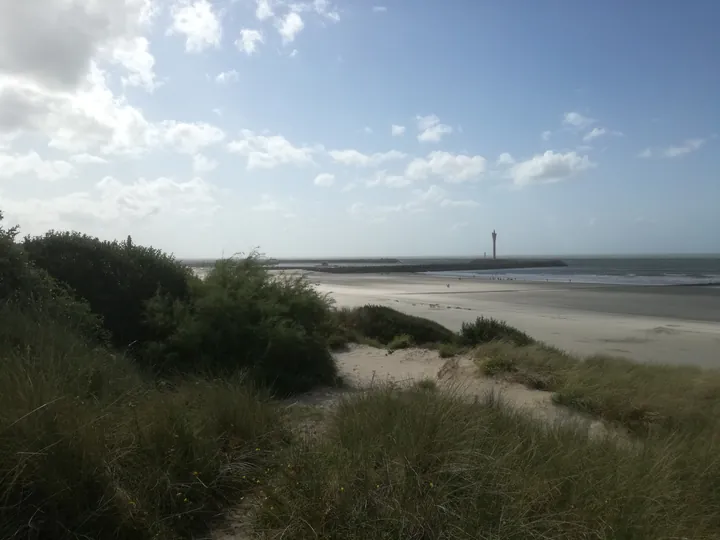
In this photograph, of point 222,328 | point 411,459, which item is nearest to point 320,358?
point 222,328

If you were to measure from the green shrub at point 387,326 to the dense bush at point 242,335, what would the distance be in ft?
19.9

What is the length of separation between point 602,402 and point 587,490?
512 cm

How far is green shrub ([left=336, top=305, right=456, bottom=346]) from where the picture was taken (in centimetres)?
1747

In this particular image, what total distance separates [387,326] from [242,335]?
8.74 metres

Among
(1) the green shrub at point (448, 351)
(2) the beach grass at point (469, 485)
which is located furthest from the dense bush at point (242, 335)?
(2) the beach grass at point (469, 485)

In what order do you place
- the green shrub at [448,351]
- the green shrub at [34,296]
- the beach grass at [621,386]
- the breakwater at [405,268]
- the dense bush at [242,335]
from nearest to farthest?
the green shrub at [34,296]
the beach grass at [621,386]
the dense bush at [242,335]
the green shrub at [448,351]
the breakwater at [405,268]

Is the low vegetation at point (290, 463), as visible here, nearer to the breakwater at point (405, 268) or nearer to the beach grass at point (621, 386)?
the beach grass at point (621, 386)

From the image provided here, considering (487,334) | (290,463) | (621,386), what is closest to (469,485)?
(290,463)

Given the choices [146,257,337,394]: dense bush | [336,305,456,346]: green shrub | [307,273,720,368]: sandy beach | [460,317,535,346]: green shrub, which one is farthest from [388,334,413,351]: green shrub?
[146,257,337,394]: dense bush

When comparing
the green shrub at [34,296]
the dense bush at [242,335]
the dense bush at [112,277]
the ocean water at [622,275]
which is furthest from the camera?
the ocean water at [622,275]

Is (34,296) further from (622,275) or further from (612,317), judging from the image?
(622,275)

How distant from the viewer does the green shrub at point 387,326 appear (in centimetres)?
1747

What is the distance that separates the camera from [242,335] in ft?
33.0

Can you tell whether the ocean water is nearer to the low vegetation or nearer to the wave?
the wave
